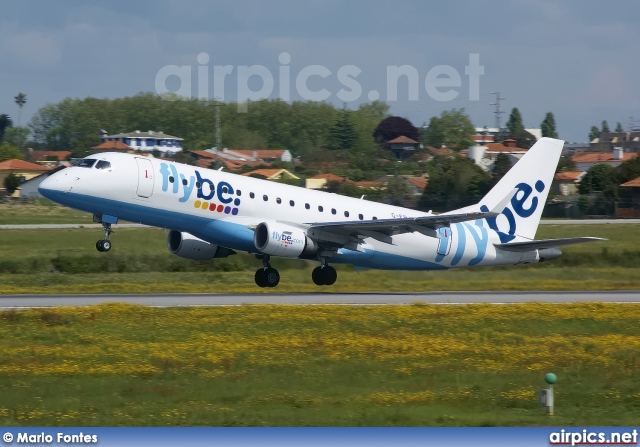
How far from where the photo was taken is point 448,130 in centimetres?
18862

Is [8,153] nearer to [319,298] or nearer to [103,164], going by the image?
[103,164]

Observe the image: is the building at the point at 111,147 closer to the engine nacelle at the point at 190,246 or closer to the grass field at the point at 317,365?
the engine nacelle at the point at 190,246

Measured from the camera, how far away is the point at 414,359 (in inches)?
814

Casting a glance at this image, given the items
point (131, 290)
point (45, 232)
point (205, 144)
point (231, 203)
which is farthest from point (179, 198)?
point (205, 144)

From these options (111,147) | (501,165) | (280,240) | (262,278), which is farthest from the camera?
(111,147)

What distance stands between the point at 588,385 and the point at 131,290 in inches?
863

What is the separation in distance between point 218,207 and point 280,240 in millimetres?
2409

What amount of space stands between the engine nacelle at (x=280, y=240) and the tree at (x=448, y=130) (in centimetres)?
15245

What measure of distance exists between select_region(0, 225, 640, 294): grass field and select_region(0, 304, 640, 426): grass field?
10026mm

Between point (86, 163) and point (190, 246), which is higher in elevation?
point (86, 163)

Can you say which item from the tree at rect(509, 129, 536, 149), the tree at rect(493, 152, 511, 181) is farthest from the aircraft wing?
the tree at rect(509, 129, 536, 149)

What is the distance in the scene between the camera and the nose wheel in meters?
37.0

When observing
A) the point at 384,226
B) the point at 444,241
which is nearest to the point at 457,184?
the point at 444,241

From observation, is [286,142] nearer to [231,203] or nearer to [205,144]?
[205,144]
